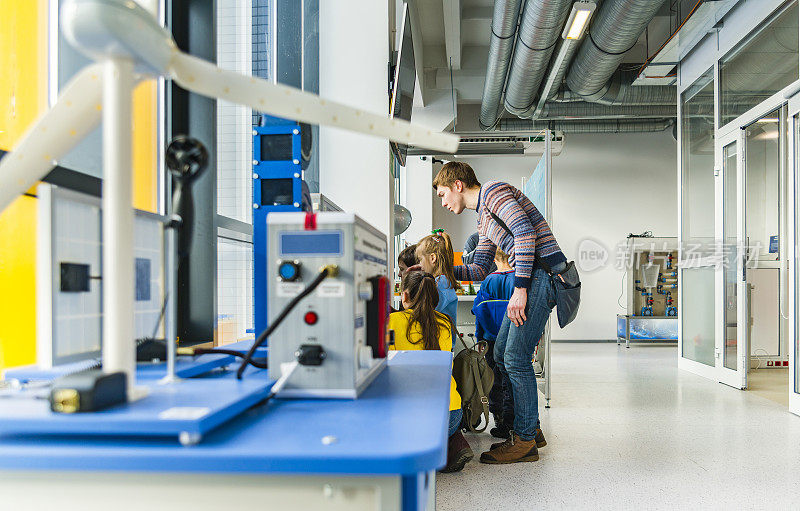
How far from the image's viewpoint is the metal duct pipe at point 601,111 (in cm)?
728

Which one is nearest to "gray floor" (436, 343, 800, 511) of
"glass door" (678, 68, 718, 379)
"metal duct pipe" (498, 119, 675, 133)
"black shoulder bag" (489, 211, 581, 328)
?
"black shoulder bag" (489, 211, 581, 328)

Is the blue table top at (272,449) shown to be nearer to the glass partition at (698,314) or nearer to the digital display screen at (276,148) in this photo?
the digital display screen at (276,148)

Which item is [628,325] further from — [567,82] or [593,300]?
[567,82]

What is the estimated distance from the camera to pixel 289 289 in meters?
0.95

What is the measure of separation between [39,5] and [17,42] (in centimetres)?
14

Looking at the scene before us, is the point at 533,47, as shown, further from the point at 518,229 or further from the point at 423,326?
the point at 423,326

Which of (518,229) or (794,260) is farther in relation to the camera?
(794,260)

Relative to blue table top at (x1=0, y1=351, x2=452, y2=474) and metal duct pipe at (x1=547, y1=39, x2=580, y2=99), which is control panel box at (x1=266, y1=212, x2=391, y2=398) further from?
metal duct pipe at (x1=547, y1=39, x2=580, y2=99)

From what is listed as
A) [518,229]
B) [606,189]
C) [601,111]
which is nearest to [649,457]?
[518,229]

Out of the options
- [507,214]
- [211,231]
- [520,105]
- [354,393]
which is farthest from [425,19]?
[354,393]

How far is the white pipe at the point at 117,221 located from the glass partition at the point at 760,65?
15.1 ft

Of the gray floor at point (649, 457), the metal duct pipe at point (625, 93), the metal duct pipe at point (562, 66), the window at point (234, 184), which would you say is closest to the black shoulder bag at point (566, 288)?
the gray floor at point (649, 457)

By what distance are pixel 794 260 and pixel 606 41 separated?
218cm

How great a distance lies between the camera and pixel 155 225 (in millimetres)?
1242
